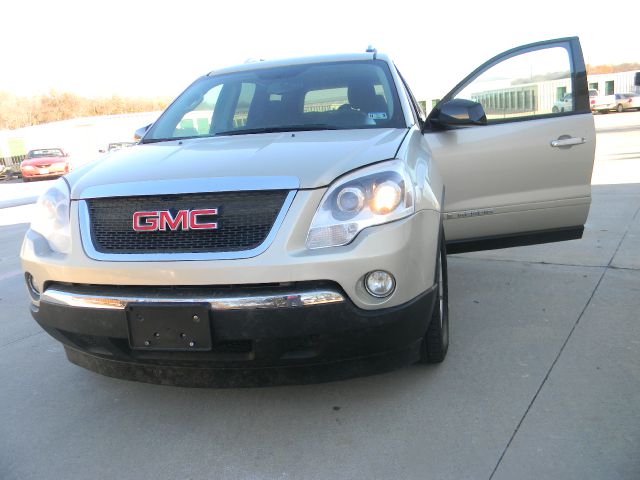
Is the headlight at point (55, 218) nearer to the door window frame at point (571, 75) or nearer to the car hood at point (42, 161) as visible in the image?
the door window frame at point (571, 75)

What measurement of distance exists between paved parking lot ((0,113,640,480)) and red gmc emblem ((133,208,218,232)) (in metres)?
0.97

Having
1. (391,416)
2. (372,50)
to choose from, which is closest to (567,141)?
(372,50)

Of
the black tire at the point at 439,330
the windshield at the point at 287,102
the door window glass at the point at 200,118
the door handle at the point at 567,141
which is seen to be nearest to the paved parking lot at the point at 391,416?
the black tire at the point at 439,330

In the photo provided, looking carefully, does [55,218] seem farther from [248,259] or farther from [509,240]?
[509,240]

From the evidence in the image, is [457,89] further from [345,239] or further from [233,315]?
[233,315]

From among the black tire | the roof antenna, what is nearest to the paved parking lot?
the black tire

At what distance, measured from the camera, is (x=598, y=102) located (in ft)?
124

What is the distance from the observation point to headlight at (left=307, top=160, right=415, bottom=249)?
2.26 meters

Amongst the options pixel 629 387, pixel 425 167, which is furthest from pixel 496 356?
pixel 425 167

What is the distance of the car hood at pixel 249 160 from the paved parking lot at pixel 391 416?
111 centimetres

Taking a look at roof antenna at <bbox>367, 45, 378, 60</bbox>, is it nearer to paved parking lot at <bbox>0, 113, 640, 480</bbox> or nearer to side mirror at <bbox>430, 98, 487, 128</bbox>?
side mirror at <bbox>430, 98, 487, 128</bbox>

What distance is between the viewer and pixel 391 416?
2639 millimetres

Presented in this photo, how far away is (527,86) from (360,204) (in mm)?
2222

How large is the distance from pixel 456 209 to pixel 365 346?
1794 mm
